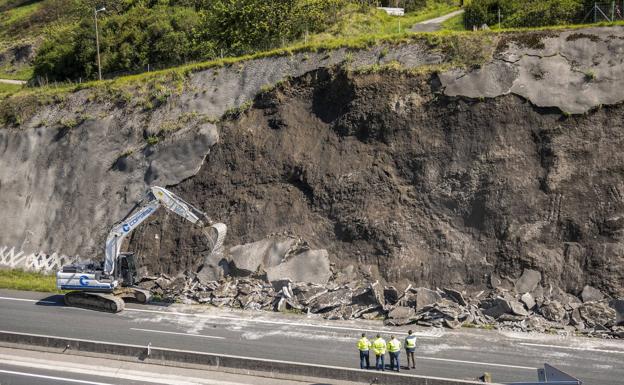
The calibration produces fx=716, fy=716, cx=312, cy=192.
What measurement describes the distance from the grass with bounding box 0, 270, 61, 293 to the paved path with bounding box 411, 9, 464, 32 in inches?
866

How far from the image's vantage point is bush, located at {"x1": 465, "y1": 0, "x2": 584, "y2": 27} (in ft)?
108

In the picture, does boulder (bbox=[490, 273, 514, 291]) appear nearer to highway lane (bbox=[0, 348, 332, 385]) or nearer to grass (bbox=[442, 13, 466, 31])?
highway lane (bbox=[0, 348, 332, 385])

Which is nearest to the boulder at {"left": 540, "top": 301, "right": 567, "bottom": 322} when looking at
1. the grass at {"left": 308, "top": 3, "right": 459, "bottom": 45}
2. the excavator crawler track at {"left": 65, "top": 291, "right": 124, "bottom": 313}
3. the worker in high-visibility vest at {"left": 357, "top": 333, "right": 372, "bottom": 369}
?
the worker in high-visibility vest at {"left": 357, "top": 333, "right": 372, "bottom": 369}

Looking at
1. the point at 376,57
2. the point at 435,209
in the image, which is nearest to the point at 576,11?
the point at 376,57

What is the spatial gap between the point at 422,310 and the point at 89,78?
26.8 meters

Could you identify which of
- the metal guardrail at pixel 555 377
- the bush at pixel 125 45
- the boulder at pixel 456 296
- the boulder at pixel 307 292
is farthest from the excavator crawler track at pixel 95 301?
the bush at pixel 125 45

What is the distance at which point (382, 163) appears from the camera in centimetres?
2839

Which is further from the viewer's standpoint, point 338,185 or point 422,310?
point 338,185

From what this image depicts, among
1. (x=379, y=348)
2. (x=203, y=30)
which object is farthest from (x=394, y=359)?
(x=203, y=30)

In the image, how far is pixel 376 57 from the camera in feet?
101

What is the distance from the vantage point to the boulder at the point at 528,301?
23.3m

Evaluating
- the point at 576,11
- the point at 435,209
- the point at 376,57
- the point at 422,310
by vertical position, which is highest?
the point at 576,11

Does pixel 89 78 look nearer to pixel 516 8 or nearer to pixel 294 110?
pixel 294 110

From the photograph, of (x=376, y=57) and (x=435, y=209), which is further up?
(x=376, y=57)
